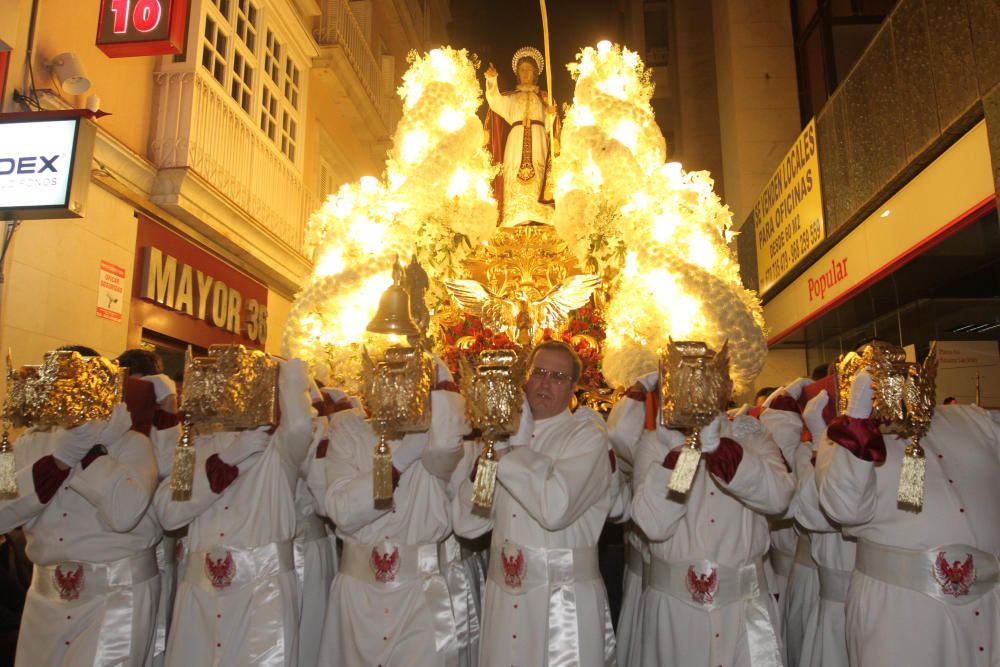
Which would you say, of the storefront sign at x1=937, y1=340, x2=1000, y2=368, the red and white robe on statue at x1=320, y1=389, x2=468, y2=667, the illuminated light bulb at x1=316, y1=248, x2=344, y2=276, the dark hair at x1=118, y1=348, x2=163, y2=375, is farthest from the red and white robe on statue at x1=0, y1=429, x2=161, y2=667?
the storefront sign at x1=937, y1=340, x2=1000, y2=368

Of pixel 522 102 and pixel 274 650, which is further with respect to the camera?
pixel 522 102

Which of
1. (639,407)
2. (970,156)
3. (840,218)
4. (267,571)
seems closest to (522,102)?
(840,218)

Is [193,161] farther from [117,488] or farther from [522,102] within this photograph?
[117,488]

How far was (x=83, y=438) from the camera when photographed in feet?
11.7

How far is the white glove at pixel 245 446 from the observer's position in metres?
3.64

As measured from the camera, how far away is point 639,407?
398cm

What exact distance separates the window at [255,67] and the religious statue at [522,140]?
3725mm

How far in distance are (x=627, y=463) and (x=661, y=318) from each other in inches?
62.5

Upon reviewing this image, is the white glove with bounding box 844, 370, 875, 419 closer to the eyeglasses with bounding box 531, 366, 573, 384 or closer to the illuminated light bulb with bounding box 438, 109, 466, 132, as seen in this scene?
the eyeglasses with bounding box 531, 366, 573, 384

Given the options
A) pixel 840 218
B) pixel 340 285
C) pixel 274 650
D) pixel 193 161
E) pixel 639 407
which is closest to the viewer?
pixel 274 650

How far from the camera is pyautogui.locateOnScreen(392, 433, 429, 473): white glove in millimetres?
3498

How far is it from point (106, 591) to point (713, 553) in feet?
9.42

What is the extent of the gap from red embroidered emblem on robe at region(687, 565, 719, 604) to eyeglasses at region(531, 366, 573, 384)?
3.55 ft

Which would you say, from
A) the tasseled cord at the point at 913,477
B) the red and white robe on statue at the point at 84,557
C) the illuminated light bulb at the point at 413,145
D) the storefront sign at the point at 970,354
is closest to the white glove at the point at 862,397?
the tasseled cord at the point at 913,477
